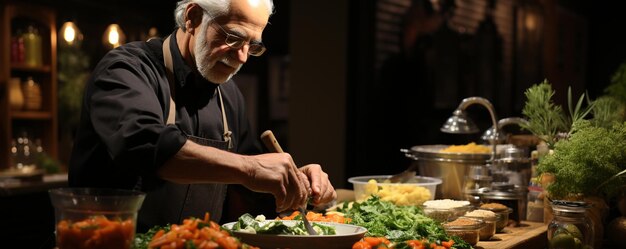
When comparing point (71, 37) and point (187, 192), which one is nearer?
point (187, 192)

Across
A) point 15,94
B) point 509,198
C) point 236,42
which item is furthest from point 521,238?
point 15,94

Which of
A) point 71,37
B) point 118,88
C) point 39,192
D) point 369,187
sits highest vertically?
point 71,37

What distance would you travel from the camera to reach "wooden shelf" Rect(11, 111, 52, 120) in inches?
273

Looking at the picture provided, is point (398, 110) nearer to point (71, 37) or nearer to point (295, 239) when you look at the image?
point (71, 37)

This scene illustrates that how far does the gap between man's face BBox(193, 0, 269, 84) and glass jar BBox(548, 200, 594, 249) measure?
1285mm

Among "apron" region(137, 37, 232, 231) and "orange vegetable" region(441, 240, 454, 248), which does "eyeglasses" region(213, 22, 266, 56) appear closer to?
"apron" region(137, 37, 232, 231)

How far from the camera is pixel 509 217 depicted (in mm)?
3510

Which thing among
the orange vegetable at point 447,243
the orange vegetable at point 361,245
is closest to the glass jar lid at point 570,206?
the orange vegetable at point 447,243

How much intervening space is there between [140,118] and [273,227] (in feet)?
1.64

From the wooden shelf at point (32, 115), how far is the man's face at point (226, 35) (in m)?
4.70

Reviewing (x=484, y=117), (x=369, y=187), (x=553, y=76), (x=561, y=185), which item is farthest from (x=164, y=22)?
(x=561, y=185)

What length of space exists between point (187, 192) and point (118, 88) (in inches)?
24.3

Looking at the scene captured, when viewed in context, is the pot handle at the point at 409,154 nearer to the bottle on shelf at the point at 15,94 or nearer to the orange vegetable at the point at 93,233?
the orange vegetable at the point at 93,233

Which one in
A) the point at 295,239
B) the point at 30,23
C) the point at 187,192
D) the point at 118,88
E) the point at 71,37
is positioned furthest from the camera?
the point at 30,23
